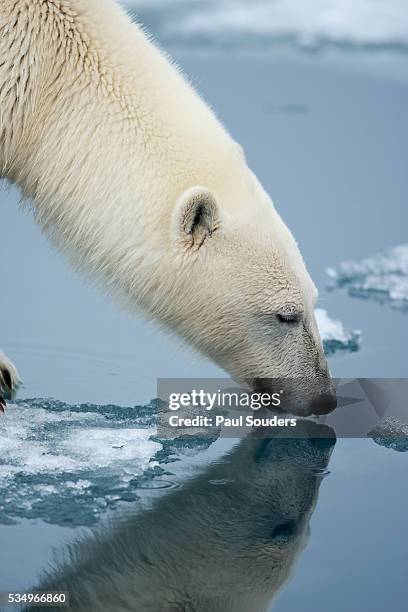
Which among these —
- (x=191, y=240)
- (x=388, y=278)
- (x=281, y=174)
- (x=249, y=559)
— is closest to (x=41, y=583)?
(x=249, y=559)

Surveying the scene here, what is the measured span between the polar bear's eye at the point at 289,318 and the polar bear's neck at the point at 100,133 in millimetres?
488

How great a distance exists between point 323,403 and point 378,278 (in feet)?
6.33

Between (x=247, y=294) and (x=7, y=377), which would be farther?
(x=7, y=377)

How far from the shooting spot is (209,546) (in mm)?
3111

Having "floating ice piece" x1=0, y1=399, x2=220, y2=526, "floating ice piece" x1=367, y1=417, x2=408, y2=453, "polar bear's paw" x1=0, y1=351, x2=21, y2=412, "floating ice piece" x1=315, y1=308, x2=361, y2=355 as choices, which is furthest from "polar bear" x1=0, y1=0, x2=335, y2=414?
"floating ice piece" x1=315, y1=308, x2=361, y2=355

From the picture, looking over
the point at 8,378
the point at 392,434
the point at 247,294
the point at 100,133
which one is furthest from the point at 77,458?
the point at 392,434

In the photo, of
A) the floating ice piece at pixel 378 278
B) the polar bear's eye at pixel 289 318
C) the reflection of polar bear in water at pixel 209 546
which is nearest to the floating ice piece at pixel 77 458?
the reflection of polar bear in water at pixel 209 546

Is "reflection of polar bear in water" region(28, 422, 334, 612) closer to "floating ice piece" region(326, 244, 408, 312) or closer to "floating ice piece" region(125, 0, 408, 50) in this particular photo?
"floating ice piece" region(326, 244, 408, 312)

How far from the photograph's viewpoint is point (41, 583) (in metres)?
2.81

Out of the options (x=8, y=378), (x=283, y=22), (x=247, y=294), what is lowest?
(x=8, y=378)

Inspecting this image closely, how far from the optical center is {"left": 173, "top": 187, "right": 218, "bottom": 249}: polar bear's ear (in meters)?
3.43

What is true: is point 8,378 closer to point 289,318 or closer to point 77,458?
point 77,458

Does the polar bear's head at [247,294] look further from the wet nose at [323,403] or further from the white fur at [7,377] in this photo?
the white fur at [7,377]

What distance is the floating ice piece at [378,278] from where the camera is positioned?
18.4ft
